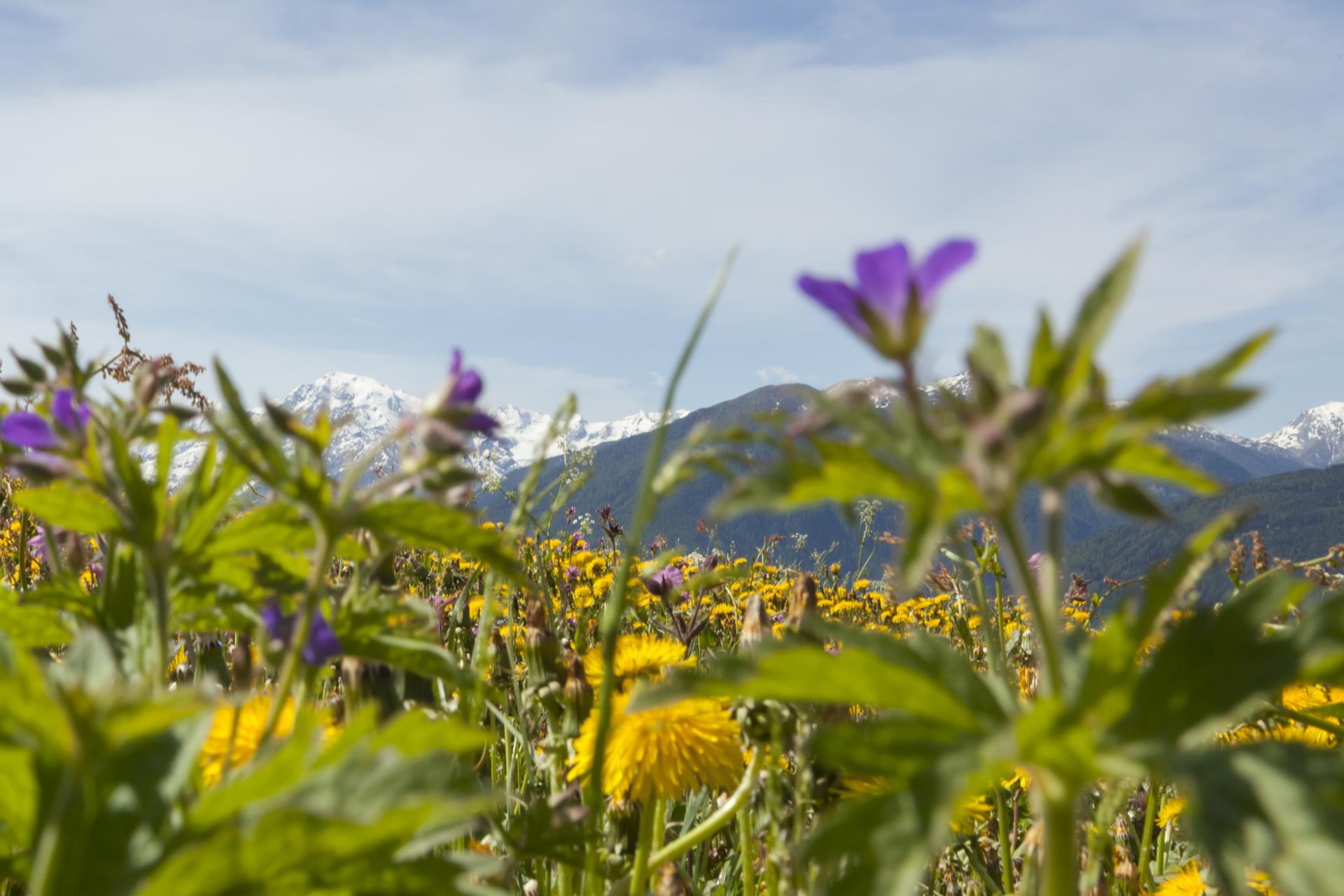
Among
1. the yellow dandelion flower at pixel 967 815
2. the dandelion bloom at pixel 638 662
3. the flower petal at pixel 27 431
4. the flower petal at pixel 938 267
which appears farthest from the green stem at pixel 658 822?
the flower petal at pixel 938 267

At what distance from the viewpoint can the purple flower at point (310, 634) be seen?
127 cm

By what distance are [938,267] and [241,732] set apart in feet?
5.30

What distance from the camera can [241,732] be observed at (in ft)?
6.03

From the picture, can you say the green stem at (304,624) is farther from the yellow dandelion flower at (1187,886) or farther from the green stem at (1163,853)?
the green stem at (1163,853)

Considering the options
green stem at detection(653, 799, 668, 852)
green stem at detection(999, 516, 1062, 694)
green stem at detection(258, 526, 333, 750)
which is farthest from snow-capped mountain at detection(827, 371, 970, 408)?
green stem at detection(653, 799, 668, 852)

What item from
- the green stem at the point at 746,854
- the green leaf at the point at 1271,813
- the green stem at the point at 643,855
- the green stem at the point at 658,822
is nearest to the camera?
the green leaf at the point at 1271,813

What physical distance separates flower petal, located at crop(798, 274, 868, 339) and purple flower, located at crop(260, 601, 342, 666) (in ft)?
2.61

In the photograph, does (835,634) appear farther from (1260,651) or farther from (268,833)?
(268,833)

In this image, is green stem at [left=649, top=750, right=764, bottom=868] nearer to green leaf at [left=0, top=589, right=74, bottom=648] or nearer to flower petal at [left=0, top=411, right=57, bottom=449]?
green leaf at [left=0, top=589, right=74, bottom=648]

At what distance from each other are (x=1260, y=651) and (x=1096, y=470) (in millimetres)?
240

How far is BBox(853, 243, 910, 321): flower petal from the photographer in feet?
3.03

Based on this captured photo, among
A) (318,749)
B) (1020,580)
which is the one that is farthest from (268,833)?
(1020,580)

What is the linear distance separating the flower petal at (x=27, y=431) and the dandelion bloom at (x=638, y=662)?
1406 mm

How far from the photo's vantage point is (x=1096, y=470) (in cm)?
80
